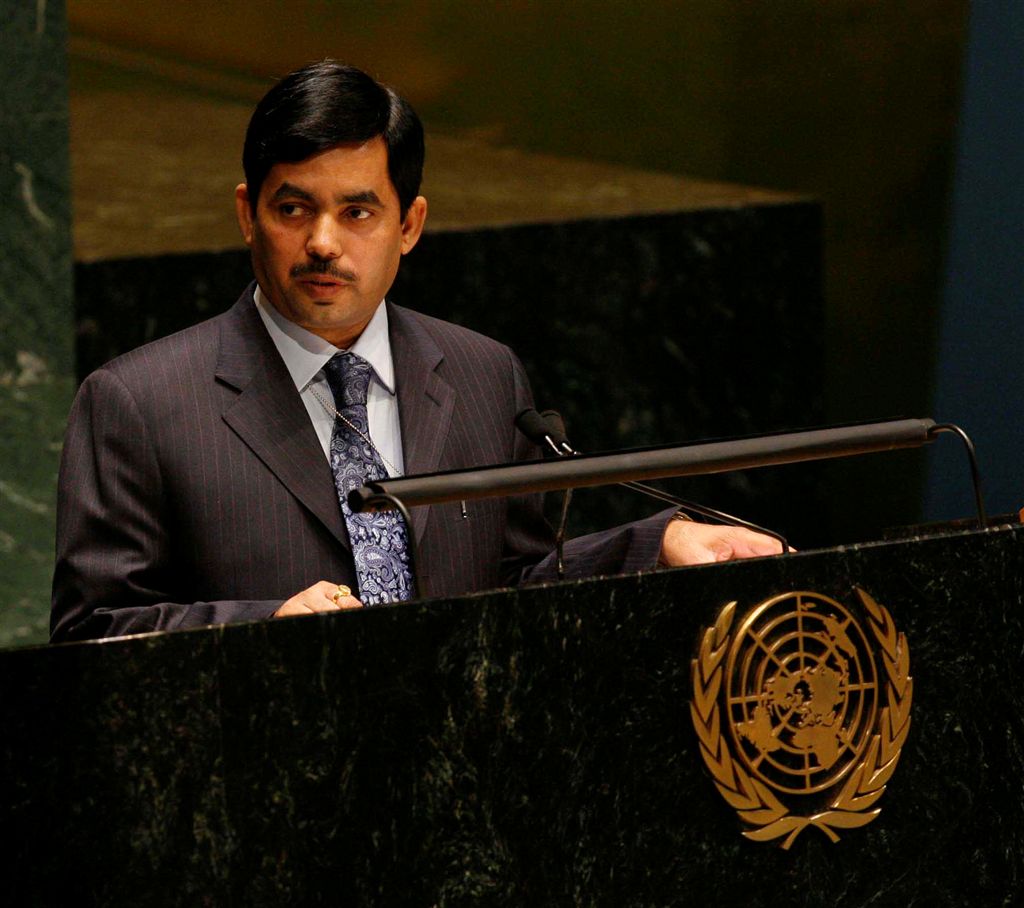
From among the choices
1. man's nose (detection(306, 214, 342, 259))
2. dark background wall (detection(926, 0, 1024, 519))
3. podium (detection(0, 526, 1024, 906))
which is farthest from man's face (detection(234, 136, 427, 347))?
dark background wall (detection(926, 0, 1024, 519))

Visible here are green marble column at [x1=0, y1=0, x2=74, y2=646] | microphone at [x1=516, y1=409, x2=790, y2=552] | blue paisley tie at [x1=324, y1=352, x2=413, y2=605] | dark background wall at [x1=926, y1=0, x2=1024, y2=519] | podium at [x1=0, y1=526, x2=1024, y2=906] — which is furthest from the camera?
dark background wall at [x1=926, y1=0, x2=1024, y2=519]

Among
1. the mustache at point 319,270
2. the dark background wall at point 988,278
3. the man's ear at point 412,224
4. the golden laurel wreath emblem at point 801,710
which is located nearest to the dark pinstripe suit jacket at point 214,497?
the mustache at point 319,270

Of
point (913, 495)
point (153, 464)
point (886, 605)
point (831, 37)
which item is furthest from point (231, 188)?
point (886, 605)

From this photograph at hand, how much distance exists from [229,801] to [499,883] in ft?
0.87

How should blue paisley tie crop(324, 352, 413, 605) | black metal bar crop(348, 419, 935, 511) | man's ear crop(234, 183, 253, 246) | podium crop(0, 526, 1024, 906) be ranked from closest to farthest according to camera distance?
podium crop(0, 526, 1024, 906)
black metal bar crop(348, 419, 935, 511)
blue paisley tie crop(324, 352, 413, 605)
man's ear crop(234, 183, 253, 246)

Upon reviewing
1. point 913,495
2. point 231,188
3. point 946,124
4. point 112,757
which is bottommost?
point 112,757

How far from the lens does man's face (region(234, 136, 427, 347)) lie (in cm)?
214

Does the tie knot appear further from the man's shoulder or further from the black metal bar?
the black metal bar

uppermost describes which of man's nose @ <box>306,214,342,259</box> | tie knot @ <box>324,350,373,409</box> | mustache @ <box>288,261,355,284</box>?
man's nose @ <box>306,214,342,259</box>

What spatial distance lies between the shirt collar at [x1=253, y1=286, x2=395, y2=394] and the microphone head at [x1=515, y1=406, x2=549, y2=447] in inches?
15.4

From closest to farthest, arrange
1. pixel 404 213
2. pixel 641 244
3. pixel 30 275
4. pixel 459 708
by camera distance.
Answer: pixel 459 708 < pixel 404 213 < pixel 30 275 < pixel 641 244

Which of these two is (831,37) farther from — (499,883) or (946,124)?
(499,883)

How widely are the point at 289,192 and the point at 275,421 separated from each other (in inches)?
10.9

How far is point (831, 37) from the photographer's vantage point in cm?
459
